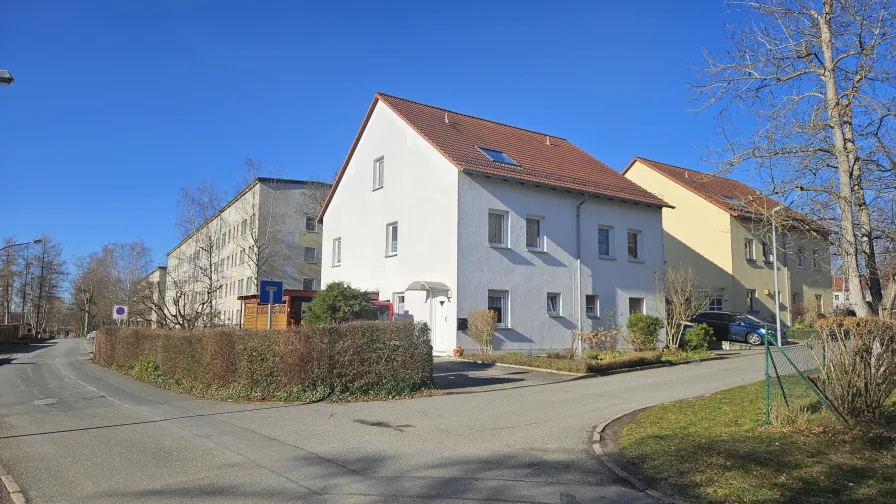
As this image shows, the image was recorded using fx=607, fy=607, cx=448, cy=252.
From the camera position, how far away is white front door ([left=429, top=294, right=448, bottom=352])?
21.1 metres

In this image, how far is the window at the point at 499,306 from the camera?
21750 millimetres

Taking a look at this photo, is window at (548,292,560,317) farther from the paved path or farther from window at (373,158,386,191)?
the paved path

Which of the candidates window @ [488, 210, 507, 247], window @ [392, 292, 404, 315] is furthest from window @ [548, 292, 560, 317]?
window @ [392, 292, 404, 315]

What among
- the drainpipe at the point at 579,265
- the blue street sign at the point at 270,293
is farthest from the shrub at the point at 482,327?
the blue street sign at the point at 270,293

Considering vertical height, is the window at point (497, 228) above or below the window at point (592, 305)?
above

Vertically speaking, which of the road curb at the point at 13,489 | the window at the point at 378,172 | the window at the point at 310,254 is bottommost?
the road curb at the point at 13,489

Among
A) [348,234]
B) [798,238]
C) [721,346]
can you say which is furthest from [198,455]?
[721,346]

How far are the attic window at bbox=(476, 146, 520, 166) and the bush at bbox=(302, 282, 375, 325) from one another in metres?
7.60

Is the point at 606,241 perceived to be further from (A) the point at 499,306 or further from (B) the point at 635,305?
(A) the point at 499,306

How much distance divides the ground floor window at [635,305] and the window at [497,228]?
7.34m

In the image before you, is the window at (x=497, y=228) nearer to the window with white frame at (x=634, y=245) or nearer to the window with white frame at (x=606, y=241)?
the window with white frame at (x=606, y=241)

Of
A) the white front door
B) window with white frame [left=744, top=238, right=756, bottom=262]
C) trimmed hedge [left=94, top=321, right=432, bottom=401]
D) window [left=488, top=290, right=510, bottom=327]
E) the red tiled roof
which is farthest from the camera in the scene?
window with white frame [left=744, top=238, right=756, bottom=262]

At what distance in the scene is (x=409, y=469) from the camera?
689cm

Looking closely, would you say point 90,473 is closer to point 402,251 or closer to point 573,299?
point 402,251
